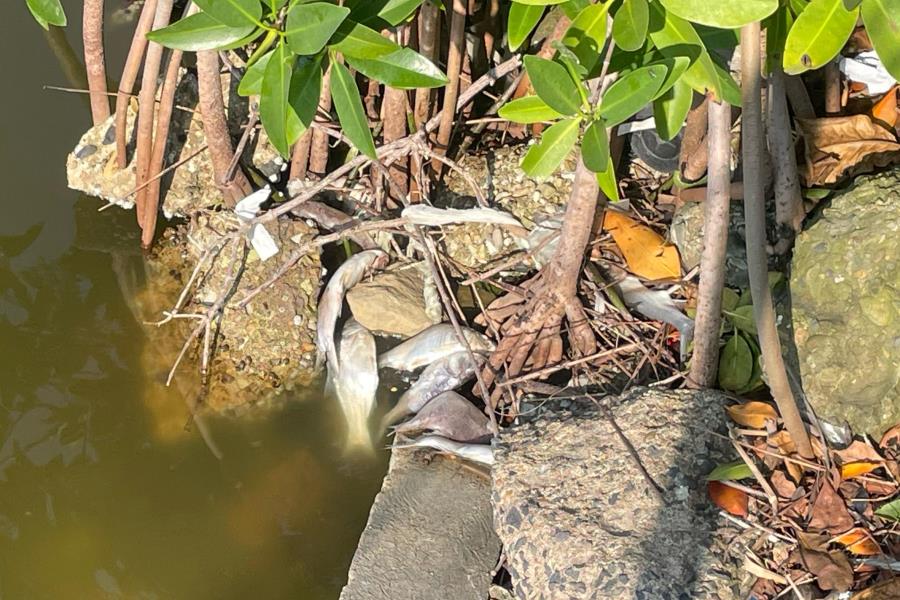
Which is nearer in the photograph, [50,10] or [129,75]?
[50,10]

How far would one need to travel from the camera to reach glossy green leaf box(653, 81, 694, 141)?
4.84 ft

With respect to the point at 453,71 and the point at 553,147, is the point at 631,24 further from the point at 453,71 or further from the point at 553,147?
the point at 453,71

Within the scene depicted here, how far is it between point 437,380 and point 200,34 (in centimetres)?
125

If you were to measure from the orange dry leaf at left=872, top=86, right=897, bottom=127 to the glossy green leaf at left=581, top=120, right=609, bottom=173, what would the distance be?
1.19m

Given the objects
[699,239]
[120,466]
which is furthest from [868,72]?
[120,466]

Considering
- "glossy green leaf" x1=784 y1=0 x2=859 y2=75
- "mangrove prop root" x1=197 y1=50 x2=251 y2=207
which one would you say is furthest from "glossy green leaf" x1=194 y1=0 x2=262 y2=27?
"mangrove prop root" x1=197 y1=50 x2=251 y2=207

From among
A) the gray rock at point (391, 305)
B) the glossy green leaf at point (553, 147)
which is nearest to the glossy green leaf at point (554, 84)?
the glossy green leaf at point (553, 147)

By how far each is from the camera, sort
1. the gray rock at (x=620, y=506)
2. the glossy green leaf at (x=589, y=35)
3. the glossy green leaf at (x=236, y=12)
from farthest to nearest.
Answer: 1. the gray rock at (x=620, y=506)
2. the glossy green leaf at (x=589, y=35)
3. the glossy green leaf at (x=236, y=12)

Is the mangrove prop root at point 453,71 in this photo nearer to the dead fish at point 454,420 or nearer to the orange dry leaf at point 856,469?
the dead fish at point 454,420

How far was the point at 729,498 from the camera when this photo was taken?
1.80 metres

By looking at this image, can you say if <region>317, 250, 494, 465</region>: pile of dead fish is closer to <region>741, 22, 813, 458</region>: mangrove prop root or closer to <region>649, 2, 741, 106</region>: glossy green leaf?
<region>741, 22, 813, 458</region>: mangrove prop root

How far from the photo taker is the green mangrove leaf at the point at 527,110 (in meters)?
1.49

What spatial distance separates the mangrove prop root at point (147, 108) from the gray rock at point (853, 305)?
5.35ft

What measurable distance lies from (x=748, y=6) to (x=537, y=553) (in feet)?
3.72
